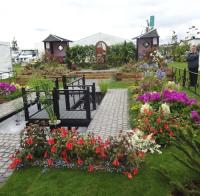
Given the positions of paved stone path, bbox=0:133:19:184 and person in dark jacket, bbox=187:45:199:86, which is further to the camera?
person in dark jacket, bbox=187:45:199:86

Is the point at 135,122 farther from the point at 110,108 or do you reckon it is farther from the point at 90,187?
the point at 90,187

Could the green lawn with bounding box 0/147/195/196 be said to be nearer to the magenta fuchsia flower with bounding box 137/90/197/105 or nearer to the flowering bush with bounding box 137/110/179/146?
the flowering bush with bounding box 137/110/179/146

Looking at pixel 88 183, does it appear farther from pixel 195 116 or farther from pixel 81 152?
pixel 195 116

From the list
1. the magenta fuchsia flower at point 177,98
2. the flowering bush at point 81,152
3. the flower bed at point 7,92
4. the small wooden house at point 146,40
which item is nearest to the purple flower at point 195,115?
the magenta fuchsia flower at point 177,98

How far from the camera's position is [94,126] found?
6.14 metres

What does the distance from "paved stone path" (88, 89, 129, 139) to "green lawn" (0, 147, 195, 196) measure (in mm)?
1778

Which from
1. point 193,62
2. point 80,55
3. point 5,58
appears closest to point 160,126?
point 193,62

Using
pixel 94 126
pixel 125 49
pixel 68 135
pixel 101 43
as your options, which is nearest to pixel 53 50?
pixel 101 43

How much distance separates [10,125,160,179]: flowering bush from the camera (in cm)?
371

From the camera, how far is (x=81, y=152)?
3.86 meters

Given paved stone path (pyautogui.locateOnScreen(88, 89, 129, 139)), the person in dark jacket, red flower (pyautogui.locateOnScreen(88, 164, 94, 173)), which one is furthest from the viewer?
the person in dark jacket

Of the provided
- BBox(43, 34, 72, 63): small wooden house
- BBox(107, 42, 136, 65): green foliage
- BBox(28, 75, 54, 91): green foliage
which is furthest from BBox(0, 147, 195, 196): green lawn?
BBox(43, 34, 72, 63): small wooden house

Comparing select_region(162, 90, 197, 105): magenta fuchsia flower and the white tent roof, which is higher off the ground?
the white tent roof

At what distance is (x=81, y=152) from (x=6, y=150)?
1907 mm
